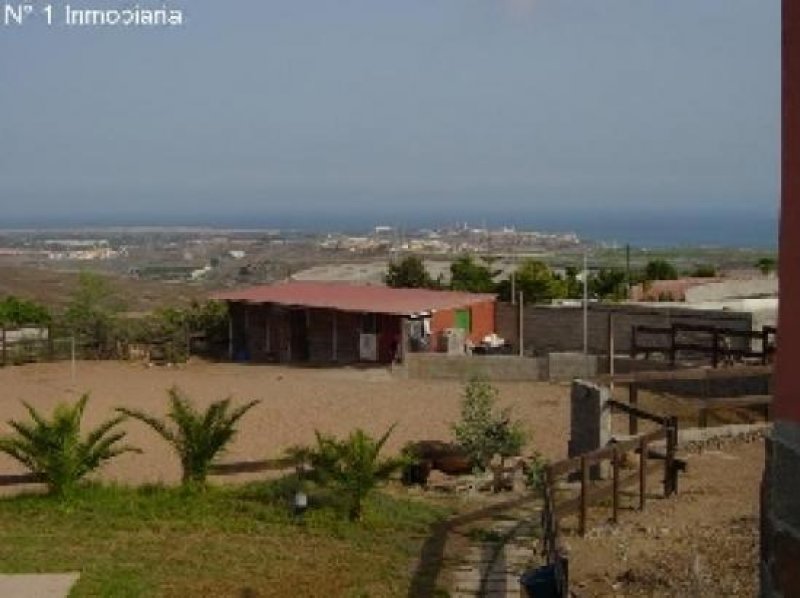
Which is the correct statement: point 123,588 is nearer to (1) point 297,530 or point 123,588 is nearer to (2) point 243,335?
(1) point 297,530

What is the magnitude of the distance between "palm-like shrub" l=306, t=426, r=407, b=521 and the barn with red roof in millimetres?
16200

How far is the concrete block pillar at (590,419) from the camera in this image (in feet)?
39.2

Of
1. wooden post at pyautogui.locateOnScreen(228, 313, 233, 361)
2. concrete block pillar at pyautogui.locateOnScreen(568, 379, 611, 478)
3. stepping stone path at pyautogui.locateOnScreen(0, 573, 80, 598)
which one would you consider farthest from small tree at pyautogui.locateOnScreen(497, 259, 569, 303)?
stepping stone path at pyautogui.locateOnScreen(0, 573, 80, 598)

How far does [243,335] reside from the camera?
3044 centimetres

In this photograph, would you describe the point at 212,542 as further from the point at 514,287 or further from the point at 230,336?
the point at 514,287

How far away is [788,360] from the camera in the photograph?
2.35 metres

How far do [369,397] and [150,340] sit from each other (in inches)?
388

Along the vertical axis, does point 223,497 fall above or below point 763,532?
below

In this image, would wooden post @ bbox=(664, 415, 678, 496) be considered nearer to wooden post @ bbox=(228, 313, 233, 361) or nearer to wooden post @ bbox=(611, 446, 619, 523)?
wooden post @ bbox=(611, 446, 619, 523)

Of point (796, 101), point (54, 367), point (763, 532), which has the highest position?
point (796, 101)

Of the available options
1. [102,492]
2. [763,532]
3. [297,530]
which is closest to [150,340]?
[102,492]

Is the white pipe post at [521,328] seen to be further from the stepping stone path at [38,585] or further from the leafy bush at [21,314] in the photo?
the stepping stone path at [38,585]

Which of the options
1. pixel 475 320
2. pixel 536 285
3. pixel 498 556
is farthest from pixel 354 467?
pixel 536 285

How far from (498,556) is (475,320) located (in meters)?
20.7
